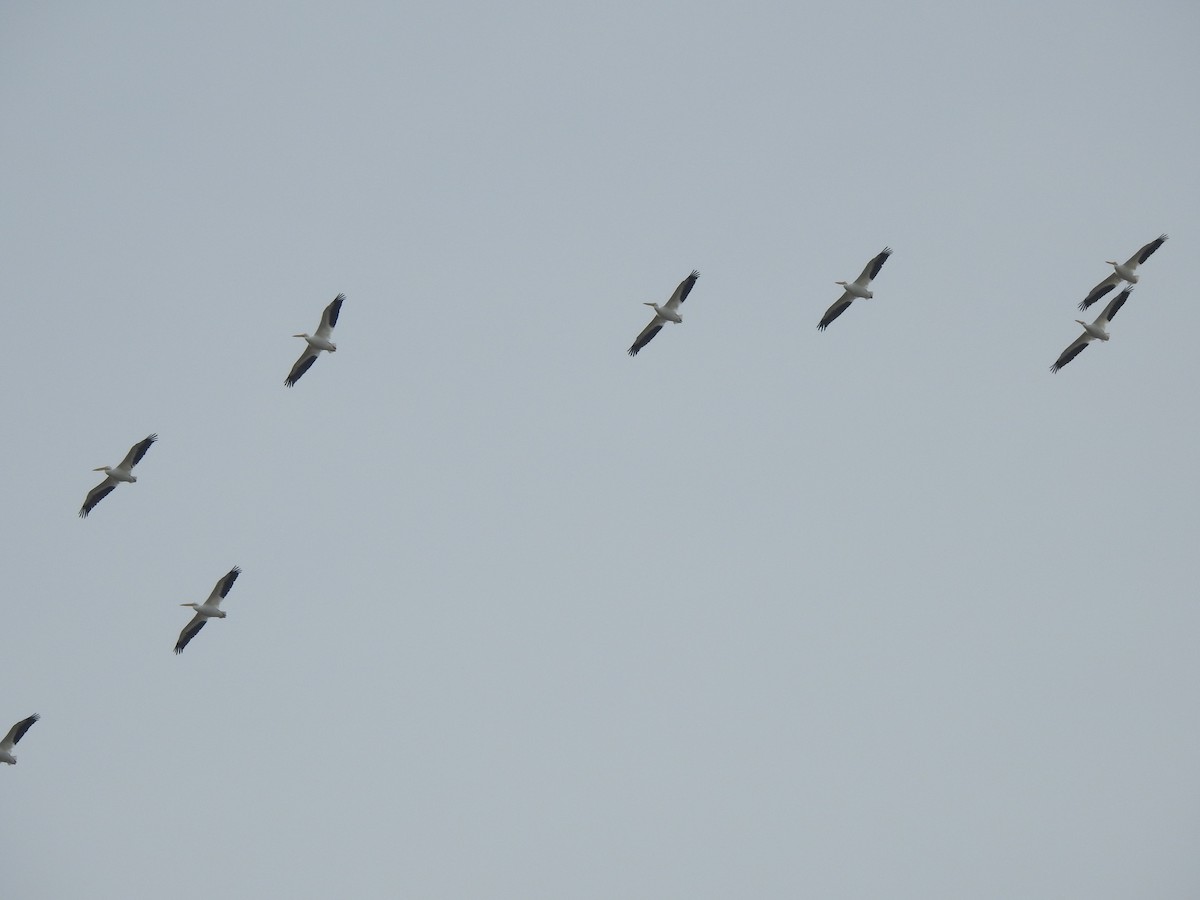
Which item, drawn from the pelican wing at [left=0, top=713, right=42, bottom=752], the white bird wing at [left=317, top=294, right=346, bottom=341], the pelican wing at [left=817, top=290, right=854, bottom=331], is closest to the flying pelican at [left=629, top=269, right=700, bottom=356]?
the pelican wing at [left=817, top=290, right=854, bottom=331]

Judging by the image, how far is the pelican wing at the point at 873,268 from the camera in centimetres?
4968

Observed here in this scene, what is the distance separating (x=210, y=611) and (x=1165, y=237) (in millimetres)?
31645

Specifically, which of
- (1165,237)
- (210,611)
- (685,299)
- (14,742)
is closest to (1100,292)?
(1165,237)

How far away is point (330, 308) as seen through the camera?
4838cm

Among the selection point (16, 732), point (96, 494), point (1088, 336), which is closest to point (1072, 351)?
point (1088, 336)

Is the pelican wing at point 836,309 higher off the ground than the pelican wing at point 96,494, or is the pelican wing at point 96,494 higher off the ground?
the pelican wing at point 836,309

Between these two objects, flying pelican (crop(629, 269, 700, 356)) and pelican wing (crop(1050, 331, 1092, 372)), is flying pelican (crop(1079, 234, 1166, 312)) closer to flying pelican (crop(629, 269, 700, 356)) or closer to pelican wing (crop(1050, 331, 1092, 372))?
pelican wing (crop(1050, 331, 1092, 372))

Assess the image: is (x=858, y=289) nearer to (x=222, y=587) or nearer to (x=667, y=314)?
(x=667, y=314)

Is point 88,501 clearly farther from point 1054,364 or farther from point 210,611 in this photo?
point 1054,364

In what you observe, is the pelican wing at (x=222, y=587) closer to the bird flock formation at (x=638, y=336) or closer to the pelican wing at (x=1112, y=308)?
the bird flock formation at (x=638, y=336)

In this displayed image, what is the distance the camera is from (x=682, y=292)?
5034 centimetres

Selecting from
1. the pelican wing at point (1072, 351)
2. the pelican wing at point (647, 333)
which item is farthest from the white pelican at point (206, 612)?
the pelican wing at point (1072, 351)

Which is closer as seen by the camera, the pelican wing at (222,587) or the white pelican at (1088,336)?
the pelican wing at (222,587)

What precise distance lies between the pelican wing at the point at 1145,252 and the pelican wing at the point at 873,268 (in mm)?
7479
